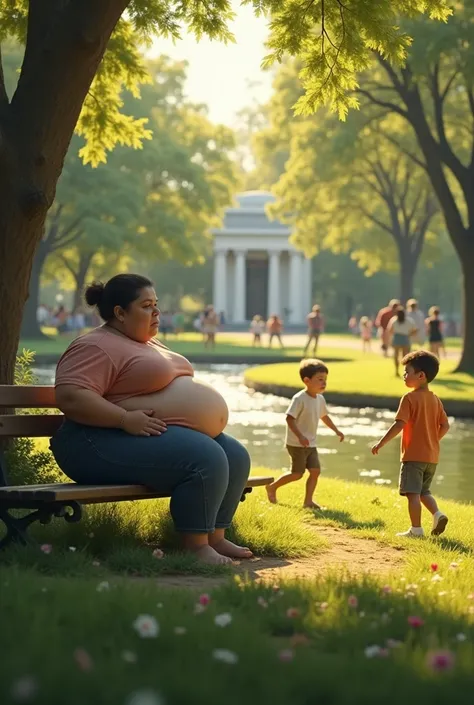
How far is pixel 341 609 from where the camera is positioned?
5.23 m

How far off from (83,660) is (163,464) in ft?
9.41

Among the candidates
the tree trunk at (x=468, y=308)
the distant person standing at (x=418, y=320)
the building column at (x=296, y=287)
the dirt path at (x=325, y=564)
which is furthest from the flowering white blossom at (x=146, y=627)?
the building column at (x=296, y=287)

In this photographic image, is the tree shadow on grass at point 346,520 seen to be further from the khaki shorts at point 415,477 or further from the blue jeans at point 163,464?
the blue jeans at point 163,464

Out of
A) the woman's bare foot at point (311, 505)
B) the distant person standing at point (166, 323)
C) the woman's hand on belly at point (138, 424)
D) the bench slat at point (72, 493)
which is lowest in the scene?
the distant person standing at point (166, 323)

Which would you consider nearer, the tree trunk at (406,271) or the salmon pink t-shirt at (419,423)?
the salmon pink t-shirt at (419,423)

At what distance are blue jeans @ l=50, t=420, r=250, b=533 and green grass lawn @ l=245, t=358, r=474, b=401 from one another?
16.6m

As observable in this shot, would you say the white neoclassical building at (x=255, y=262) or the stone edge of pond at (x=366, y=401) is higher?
the white neoclassical building at (x=255, y=262)

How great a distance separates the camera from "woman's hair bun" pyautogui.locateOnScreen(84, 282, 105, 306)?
24.3 ft

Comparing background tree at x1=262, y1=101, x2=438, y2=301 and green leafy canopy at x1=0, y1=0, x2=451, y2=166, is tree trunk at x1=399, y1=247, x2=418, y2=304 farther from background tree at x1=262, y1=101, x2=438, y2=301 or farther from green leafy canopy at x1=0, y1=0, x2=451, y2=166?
green leafy canopy at x1=0, y1=0, x2=451, y2=166

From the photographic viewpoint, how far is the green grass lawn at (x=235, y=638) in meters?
3.80

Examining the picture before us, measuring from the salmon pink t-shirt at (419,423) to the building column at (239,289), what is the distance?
8613 cm

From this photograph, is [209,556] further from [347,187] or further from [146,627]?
[347,187]

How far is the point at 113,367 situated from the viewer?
7.04 meters

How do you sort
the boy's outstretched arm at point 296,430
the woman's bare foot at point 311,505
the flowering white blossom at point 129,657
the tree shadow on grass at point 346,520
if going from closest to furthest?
the flowering white blossom at point 129,657 < the tree shadow on grass at point 346,520 < the woman's bare foot at point 311,505 < the boy's outstretched arm at point 296,430
